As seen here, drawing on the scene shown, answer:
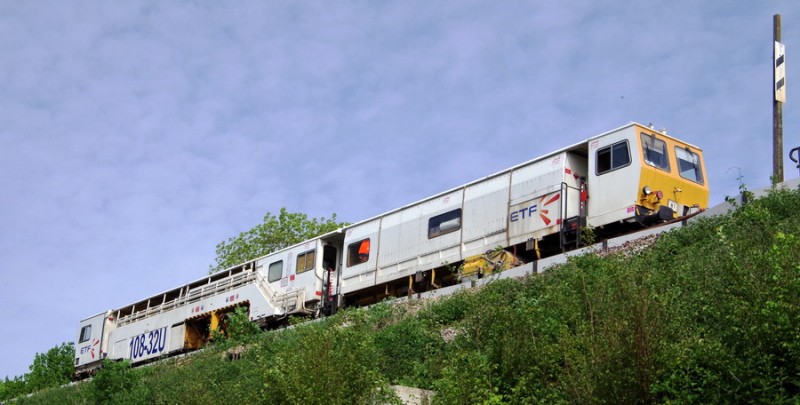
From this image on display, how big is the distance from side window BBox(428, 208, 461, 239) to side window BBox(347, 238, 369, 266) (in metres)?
3.30

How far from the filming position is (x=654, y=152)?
23078 mm

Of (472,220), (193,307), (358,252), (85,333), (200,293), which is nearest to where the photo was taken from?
(472,220)

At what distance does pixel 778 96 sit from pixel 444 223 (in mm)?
9790

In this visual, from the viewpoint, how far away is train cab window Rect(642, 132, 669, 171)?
74.6 feet

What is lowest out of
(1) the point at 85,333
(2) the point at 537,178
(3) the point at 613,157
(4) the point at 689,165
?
(1) the point at 85,333

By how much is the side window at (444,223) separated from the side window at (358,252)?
10.8ft

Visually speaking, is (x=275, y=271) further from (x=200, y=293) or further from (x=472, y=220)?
(x=472, y=220)

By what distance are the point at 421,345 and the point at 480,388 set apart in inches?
275

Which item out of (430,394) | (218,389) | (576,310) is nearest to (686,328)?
(576,310)

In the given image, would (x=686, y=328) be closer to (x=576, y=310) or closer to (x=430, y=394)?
(x=576, y=310)

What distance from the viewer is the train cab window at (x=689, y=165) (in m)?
23.8

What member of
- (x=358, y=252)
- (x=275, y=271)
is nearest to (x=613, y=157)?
(x=358, y=252)

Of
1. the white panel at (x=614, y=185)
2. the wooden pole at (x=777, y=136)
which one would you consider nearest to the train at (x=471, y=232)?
the white panel at (x=614, y=185)

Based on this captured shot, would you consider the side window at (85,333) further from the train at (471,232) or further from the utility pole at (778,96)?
the utility pole at (778,96)
